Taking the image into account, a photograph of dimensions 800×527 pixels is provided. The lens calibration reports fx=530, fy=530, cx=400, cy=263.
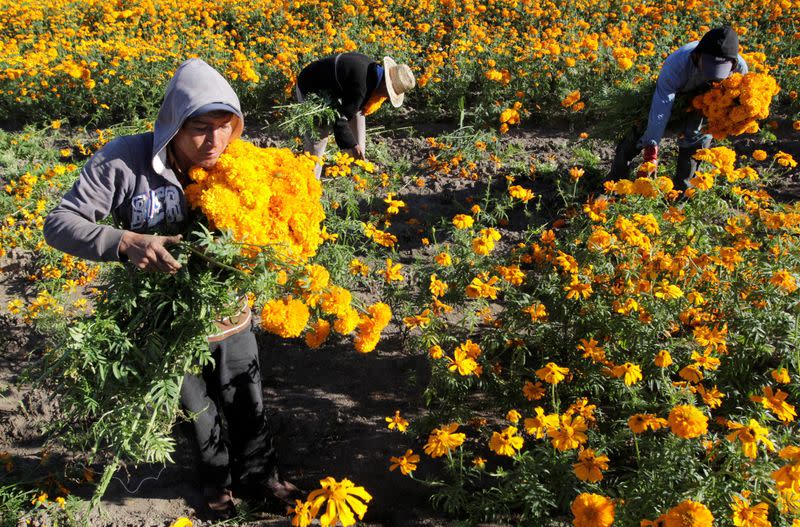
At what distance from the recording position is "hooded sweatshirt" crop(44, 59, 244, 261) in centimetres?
175

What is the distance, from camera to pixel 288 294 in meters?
2.23

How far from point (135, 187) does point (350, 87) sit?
2627mm

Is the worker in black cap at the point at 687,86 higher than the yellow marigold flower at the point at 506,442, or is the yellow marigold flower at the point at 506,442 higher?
the worker in black cap at the point at 687,86

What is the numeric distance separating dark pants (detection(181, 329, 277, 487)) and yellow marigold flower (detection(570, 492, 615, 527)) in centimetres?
144

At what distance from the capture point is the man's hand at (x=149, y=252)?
5.51 ft

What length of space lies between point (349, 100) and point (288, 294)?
8.18 ft

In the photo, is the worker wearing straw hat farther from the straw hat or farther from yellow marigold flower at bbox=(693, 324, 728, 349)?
yellow marigold flower at bbox=(693, 324, 728, 349)

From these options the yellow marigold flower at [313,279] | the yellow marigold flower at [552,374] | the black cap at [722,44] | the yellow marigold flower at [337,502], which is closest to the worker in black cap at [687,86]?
the black cap at [722,44]

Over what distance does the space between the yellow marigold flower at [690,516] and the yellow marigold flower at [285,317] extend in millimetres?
1364

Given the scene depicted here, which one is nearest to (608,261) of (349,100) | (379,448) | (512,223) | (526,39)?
(379,448)

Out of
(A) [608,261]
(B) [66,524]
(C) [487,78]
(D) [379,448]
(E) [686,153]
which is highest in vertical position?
(C) [487,78]

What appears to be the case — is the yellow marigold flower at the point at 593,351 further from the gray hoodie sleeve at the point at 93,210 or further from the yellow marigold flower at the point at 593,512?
the gray hoodie sleeve at the point at 93,210

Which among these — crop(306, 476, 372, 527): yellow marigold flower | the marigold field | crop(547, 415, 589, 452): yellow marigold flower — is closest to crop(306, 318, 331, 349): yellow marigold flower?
the marigold field

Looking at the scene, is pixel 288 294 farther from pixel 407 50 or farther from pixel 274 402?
pixel 407 50
